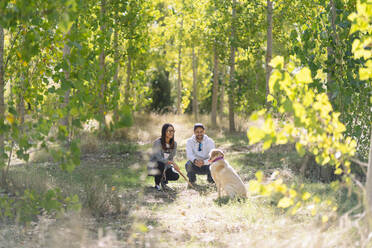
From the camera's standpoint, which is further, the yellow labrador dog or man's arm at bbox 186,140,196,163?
man's arm at bbox 186,140,196,163

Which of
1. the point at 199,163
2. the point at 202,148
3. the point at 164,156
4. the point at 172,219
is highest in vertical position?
the point at 202,148

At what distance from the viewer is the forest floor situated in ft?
10.2

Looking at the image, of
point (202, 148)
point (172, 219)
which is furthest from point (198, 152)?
point (172, 219)

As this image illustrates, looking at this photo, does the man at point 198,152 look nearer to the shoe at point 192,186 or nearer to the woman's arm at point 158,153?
the shoe at point 192,186

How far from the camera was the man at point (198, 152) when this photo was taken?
7.01 meters

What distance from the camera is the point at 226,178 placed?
5445mm

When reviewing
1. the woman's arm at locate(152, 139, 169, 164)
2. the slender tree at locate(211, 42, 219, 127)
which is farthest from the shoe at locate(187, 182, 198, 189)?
the slender tree at locate(211, 42, 219, 127)

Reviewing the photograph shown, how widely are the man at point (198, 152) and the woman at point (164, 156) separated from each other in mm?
277

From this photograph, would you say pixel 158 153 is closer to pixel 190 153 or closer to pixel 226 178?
pixel 190 153

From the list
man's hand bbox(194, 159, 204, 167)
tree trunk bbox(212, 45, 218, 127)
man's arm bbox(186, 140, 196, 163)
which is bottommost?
man's hand bbox(194, 159, 204, 167)

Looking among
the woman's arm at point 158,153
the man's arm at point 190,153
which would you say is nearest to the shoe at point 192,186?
the man's arm at point 190,153

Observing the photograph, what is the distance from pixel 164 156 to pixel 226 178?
5.61 feet

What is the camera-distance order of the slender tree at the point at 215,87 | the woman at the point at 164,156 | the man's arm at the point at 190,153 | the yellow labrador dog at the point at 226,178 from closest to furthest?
the yellow labrador dog at the point at 226,178, the woman at the point at 164,156, the man's arm at the point at 190,153, the slender tree at the point at 215,87

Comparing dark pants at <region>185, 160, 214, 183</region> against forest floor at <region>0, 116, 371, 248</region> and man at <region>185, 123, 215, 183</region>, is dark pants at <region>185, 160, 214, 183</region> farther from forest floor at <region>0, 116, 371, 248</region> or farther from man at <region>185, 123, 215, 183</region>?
forest floor at <region>0, 116, 371, 248</region>
